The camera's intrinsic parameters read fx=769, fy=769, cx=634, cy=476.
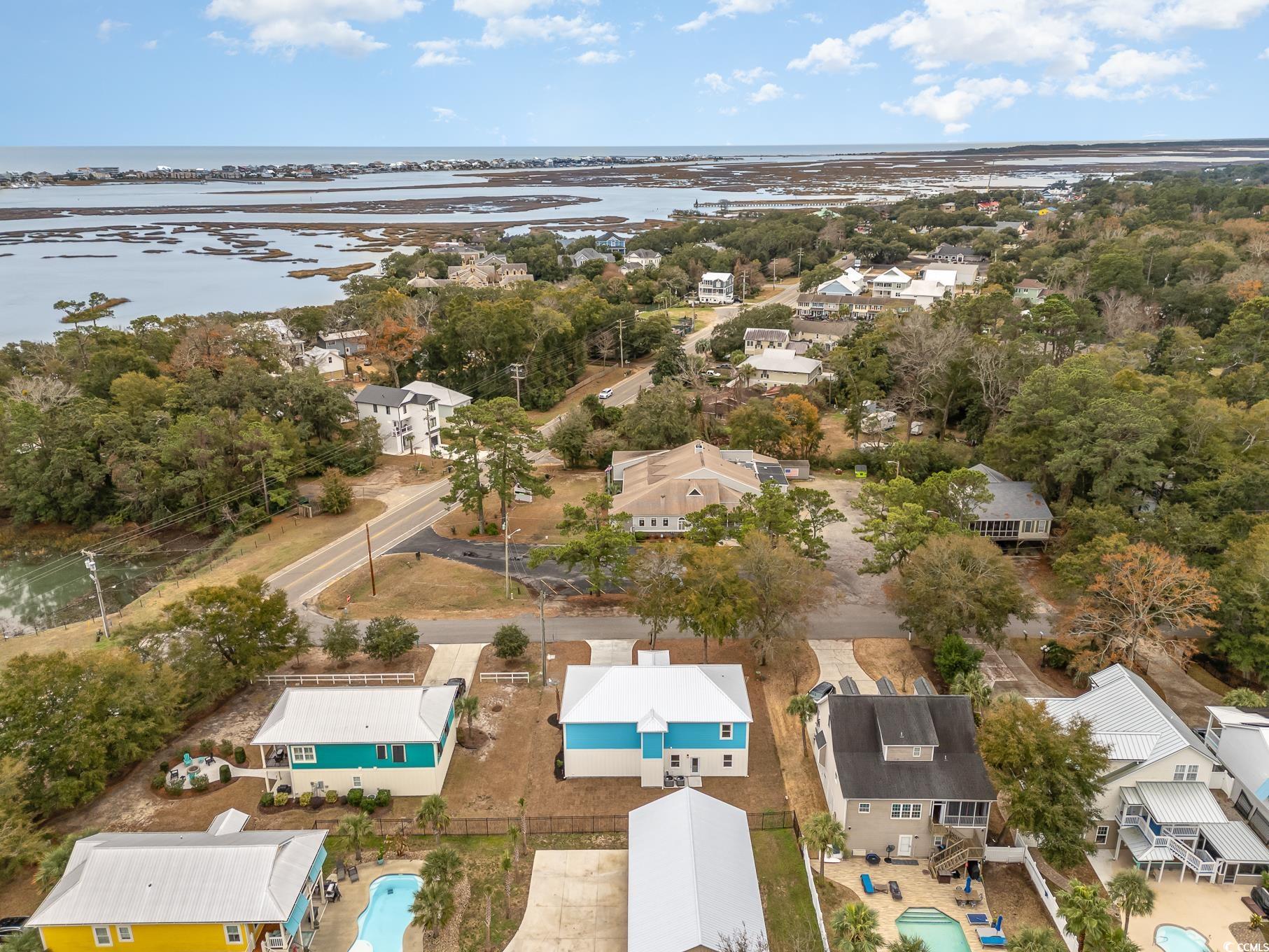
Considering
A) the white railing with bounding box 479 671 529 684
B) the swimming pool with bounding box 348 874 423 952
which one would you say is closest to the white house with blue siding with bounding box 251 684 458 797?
the swimming pool with bounding box 348 874 423 952

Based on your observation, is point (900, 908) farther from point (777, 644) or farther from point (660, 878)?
point (777, 644)

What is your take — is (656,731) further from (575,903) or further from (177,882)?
(177,882)

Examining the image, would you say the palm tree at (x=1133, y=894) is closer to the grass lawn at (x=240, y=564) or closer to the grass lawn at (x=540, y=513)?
the grass lawn at (x=540, y=513)

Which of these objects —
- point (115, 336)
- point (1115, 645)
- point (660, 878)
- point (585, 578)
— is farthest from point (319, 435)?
point (1115, 645)

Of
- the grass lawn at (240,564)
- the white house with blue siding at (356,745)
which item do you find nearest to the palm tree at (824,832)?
the white house with blue siding at (356,745)

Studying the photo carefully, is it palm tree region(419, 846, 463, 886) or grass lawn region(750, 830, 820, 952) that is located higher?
palm tree region(419, 846, 463, 886)

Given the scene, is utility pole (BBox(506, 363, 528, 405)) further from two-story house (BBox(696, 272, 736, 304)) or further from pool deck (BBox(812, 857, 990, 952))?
pool deck (BBox(812, 857, 990, 952))
